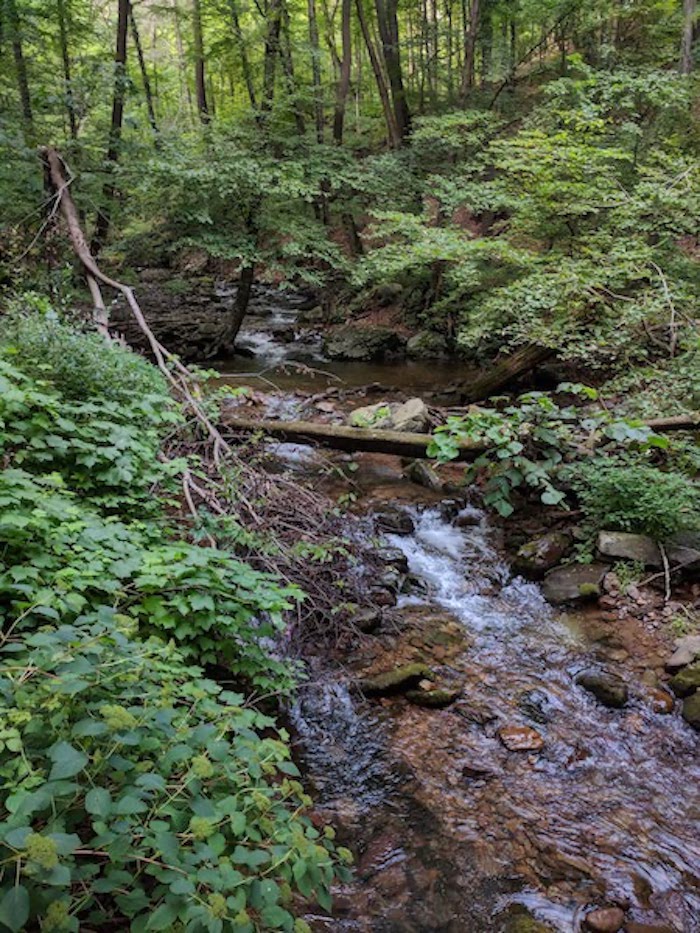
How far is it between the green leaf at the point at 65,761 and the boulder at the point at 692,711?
4068 mm

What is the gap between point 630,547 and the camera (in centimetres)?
554

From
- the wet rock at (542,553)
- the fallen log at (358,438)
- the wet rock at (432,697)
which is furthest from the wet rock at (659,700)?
the fallen log at (358,438)

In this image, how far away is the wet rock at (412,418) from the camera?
327 inches

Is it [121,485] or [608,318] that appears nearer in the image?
[121,485]

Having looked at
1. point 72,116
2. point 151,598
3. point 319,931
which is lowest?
point 319,931

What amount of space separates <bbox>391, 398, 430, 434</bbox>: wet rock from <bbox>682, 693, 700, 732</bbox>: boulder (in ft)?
16.1

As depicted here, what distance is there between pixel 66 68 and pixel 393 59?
8739 millimetres

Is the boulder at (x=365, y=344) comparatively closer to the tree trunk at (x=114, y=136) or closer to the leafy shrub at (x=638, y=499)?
the tree trunk at (x=114, y=136)

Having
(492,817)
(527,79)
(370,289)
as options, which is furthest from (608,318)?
(527,79)

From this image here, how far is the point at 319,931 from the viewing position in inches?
102

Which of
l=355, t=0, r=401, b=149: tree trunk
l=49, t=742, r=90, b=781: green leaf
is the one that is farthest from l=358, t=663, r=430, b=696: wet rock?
l=355, t=0, r=401, b=149: tree trunk

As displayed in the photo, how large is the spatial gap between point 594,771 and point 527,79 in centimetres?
1814

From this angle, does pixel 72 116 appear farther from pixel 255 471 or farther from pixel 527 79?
pixel 527 79

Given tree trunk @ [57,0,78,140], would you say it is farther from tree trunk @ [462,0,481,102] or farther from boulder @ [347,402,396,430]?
tree trunk @ [462,0,481,102]
